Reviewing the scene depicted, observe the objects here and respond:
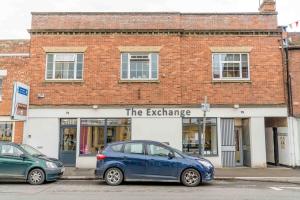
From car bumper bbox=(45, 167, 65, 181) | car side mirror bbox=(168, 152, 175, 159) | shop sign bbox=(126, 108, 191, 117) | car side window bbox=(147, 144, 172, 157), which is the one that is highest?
shop sign bbox=(126, 108, 191, 117)

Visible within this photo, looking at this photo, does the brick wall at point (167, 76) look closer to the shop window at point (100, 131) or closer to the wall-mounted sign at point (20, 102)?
the wall-mounted sign at point (20, 102)

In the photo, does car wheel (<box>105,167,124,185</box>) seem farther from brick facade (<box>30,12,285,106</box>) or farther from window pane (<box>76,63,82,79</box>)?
window pane (<box>76,63,82,79</box>)

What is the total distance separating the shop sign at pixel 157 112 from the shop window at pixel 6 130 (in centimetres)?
625

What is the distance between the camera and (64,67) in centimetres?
1725

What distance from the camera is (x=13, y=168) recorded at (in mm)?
11836

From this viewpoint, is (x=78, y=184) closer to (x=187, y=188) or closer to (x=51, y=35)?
(x=187, y=188)

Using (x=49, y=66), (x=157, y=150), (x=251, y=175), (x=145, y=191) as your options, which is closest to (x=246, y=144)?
(x=251, y=175)

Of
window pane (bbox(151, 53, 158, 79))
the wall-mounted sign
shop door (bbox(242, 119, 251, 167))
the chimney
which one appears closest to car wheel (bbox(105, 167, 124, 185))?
the wall-mounted sign

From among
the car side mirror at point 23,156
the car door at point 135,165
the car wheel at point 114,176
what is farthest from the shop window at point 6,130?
the car door at point 135,165

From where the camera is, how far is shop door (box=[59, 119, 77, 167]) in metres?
16.9

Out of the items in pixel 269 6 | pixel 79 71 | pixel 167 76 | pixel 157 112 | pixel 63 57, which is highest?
pixel 269 6

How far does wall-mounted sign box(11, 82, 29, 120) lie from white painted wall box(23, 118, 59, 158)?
2.84ft

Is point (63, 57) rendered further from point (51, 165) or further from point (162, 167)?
point (162, 167)

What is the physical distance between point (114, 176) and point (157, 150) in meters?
1.79
